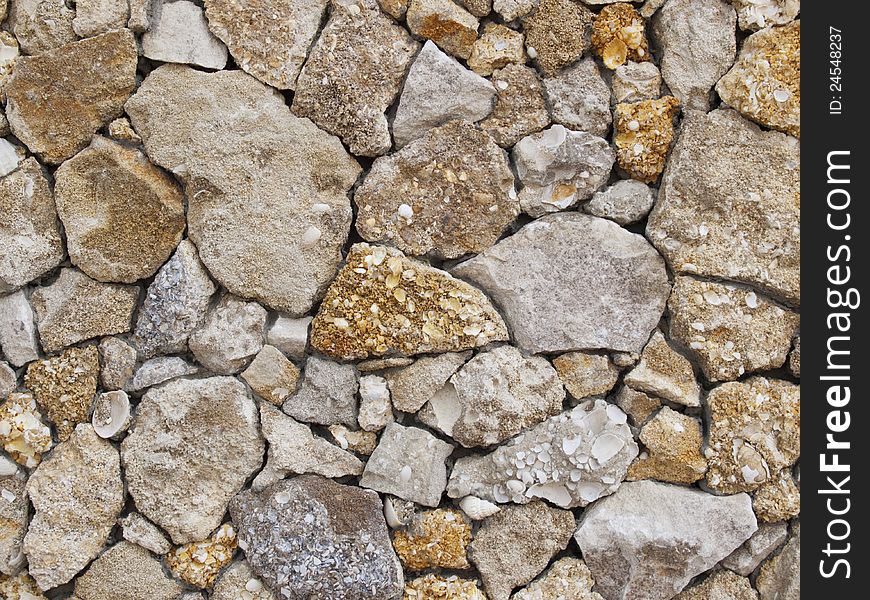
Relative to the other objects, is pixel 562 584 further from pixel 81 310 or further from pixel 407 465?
pixel 81 310

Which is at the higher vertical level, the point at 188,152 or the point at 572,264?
the point at 188,152

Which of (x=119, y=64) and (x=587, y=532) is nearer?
(x=119, y=64)

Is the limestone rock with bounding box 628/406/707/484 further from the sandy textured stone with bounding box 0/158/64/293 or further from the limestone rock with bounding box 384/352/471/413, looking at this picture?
the sandy textured stone with bounding box 0/158/64/293

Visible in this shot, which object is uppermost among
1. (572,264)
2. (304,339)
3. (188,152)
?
(188,152)

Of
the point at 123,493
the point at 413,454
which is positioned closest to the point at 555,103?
the point at 413,454

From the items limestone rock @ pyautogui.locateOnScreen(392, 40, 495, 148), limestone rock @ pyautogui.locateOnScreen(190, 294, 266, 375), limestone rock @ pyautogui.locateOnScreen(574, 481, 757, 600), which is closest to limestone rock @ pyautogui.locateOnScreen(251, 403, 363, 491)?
limestone rock @ pyautogui.locateOnScreen(190, 294, 266, 375)

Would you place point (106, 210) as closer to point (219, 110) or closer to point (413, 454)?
point (219, 110)

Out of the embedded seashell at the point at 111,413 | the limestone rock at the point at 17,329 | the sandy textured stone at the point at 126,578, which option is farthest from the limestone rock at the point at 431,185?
the sandy textured stone at the point at 126,578
